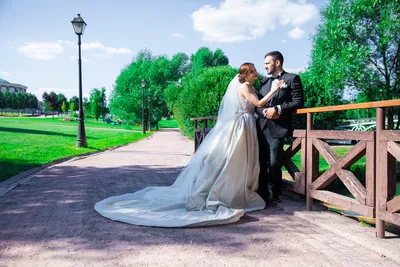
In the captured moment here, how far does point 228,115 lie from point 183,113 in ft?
56.7

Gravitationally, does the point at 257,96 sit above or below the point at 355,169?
above

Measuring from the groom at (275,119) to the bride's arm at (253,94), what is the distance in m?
0.12

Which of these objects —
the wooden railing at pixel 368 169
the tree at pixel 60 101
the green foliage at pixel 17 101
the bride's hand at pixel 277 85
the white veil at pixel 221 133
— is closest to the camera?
the wooden railing at pixel 368 169

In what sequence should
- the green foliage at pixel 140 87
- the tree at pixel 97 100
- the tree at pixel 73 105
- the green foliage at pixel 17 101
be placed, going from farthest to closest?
the tree at pixel 73 105 < the green foliage at pixel 17 101 < the tree at pixel 97 100 < the green foliage at pixel 140 87

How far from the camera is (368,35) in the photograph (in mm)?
19641

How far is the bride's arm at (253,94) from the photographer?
4543 millimetres

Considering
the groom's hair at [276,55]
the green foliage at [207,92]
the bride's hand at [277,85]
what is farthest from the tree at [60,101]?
the bride's hand at [277,85]

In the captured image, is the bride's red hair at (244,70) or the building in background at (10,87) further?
the building in background at (10,87)

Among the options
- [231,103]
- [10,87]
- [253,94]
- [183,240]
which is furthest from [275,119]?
[10,87]

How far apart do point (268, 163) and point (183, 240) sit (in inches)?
82.5

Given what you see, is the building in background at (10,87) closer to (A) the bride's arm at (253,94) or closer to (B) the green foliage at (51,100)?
(B) the green foliage at (51,100)

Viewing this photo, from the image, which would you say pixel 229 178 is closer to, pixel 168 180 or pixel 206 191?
pixel 206 191

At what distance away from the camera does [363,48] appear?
1877cm

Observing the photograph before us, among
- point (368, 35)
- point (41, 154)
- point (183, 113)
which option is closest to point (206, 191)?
point (41, 154)
